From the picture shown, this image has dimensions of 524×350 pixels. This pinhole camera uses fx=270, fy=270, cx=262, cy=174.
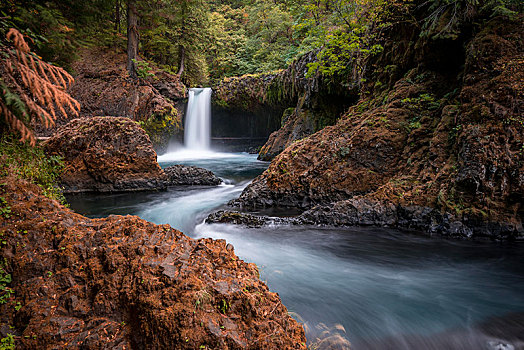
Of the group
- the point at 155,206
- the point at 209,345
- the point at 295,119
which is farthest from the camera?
the point at 295,119

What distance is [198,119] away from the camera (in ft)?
63.9

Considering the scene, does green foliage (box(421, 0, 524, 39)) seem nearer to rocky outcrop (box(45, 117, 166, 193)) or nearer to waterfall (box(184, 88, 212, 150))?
rocky outcrop (box(45, 117, 166, 193))

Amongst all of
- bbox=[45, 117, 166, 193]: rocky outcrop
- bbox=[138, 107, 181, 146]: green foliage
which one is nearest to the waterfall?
bbox=[138, 107, 181, 146]: green foliage

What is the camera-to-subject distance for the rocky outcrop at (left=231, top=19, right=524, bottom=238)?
452 centimetres

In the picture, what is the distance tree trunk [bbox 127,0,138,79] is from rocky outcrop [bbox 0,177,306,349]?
15.4 meters

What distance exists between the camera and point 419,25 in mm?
6879

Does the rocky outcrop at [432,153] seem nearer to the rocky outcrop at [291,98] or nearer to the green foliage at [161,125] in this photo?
the rocky outcrop at [291,98]

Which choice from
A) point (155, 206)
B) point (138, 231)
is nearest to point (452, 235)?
point (138, 231)

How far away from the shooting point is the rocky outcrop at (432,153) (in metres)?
4.52

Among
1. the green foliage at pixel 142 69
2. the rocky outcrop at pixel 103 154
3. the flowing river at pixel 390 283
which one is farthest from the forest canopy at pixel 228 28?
the flowing river at pixel 390 283

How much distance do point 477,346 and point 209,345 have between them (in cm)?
274

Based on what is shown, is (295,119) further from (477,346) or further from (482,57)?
(477,346)

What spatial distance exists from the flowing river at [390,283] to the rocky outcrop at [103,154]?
3841 mm

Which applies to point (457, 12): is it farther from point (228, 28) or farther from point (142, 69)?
point (228, 28)
